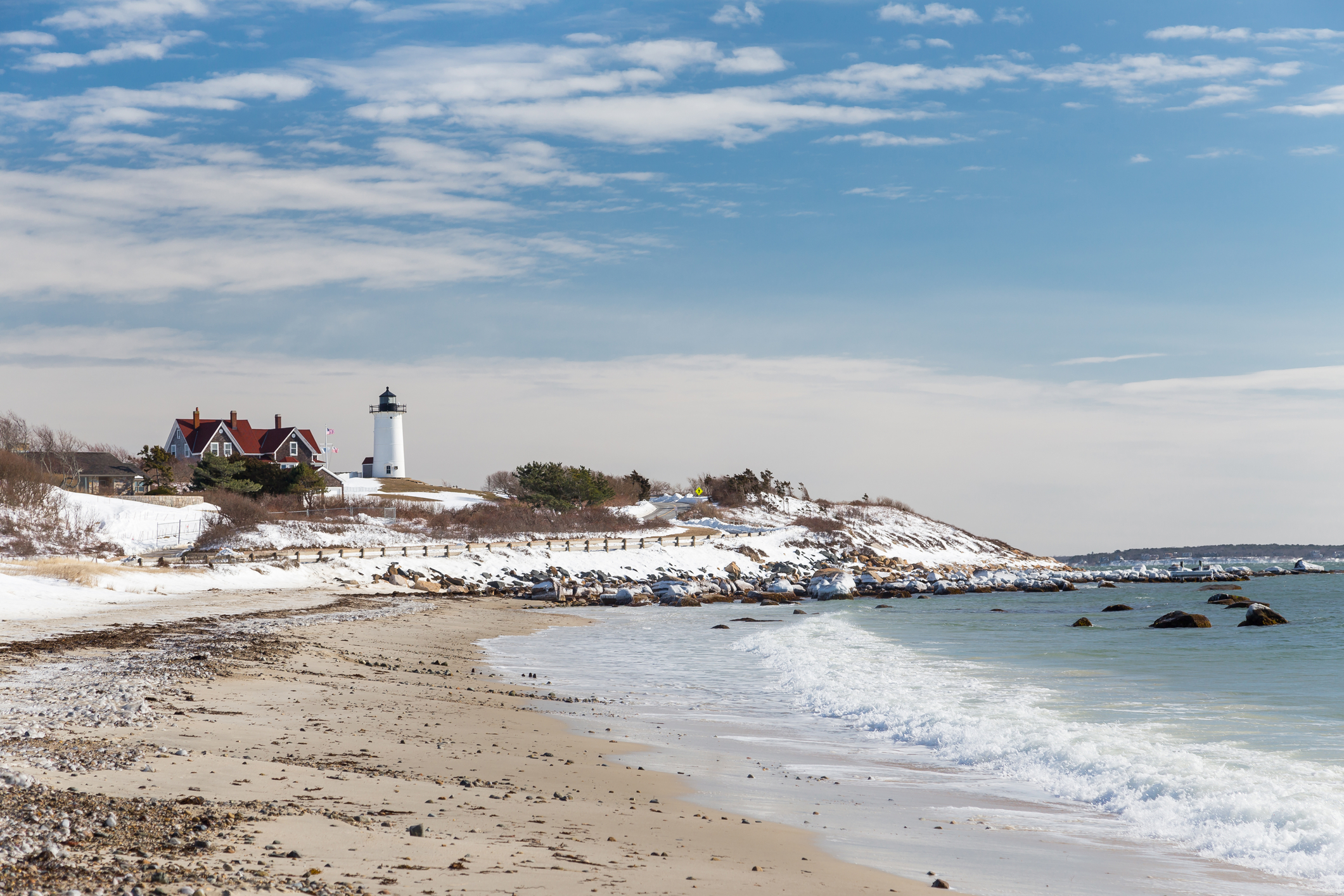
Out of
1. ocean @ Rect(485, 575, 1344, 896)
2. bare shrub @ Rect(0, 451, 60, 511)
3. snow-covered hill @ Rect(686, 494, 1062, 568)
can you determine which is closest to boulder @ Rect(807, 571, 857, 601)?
snow-covered hill @ Rect(686, 494, 1062, 568)

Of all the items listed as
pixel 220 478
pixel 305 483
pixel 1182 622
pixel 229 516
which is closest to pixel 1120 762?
pixel 1182 622

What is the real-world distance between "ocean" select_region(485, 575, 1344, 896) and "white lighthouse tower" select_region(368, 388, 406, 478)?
7466 centimetres

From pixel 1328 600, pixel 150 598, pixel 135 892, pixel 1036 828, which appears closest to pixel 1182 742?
pixel 1036 828

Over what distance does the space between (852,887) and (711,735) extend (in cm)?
604

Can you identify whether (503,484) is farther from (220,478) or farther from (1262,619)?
(1262,619)

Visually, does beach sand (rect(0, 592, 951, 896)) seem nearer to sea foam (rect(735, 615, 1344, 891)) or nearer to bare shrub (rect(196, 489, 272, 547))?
sea foam (rect(735, 615, 1344, 891))

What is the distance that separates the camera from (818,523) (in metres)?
85.1

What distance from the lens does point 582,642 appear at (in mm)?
24938

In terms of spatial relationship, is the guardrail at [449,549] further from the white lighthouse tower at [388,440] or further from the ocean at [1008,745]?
the white lighthouse tower at [388,440]

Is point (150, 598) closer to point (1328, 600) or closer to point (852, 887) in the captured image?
point (852, 887)

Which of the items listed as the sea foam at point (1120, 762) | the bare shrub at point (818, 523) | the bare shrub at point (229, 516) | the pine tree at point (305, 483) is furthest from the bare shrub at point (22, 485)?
the bare shrub at point (818, 523)

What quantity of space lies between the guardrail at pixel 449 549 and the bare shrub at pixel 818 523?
13.2m

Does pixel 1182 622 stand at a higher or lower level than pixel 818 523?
lower

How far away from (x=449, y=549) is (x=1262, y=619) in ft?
117
